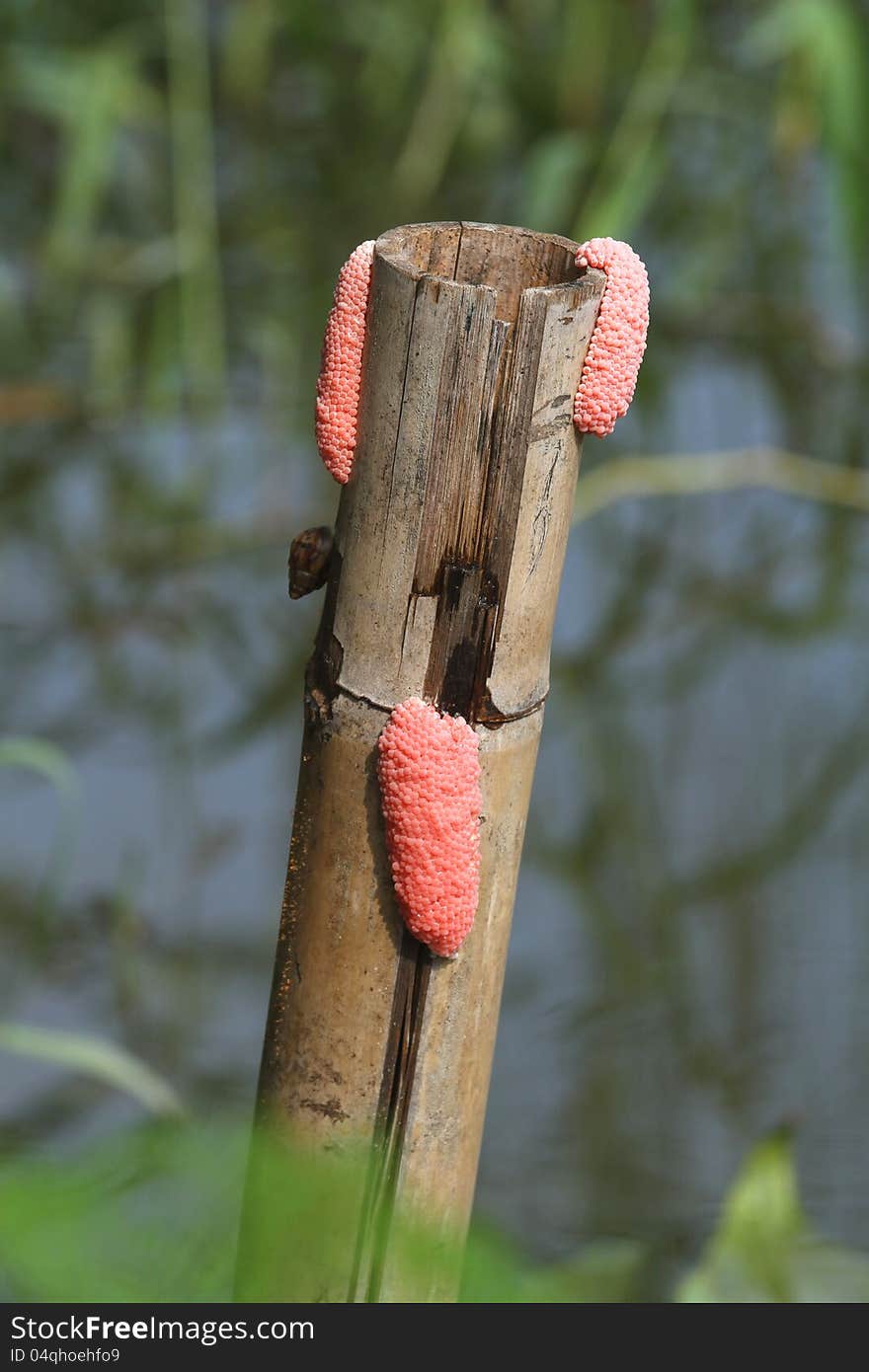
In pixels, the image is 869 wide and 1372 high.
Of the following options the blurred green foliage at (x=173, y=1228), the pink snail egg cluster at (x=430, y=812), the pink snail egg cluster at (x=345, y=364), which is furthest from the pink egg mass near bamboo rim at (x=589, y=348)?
the blurred green foliage at (x=173, y=1228)

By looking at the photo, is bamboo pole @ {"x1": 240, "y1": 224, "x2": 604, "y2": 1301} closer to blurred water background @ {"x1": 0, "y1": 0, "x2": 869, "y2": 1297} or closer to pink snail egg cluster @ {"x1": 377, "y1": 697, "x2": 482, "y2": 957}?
pink snail egg cluster @ {"x1": 377, "y1": 697, "x2": 482, "y2": 957}

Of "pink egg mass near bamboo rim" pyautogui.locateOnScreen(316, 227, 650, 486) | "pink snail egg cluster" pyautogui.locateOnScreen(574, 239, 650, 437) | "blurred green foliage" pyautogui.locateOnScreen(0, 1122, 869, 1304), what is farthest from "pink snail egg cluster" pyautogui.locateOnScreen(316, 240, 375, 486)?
"blurred green foliage" pyautogui.locateOnScreen(0, 1122, 869, 1304)

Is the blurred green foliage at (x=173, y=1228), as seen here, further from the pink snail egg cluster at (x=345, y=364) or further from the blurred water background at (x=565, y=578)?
the pink snail egg cluster at (x=345, y=364)

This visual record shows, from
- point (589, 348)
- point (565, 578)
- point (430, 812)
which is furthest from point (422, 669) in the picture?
point (565, 578)

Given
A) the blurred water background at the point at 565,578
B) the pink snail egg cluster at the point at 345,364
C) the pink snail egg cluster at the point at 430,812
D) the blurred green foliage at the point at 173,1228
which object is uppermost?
the blurred water background at the point at 565,578

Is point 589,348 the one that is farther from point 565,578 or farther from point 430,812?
point 565,578

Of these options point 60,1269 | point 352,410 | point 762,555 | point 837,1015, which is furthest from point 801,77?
point 60,1269
